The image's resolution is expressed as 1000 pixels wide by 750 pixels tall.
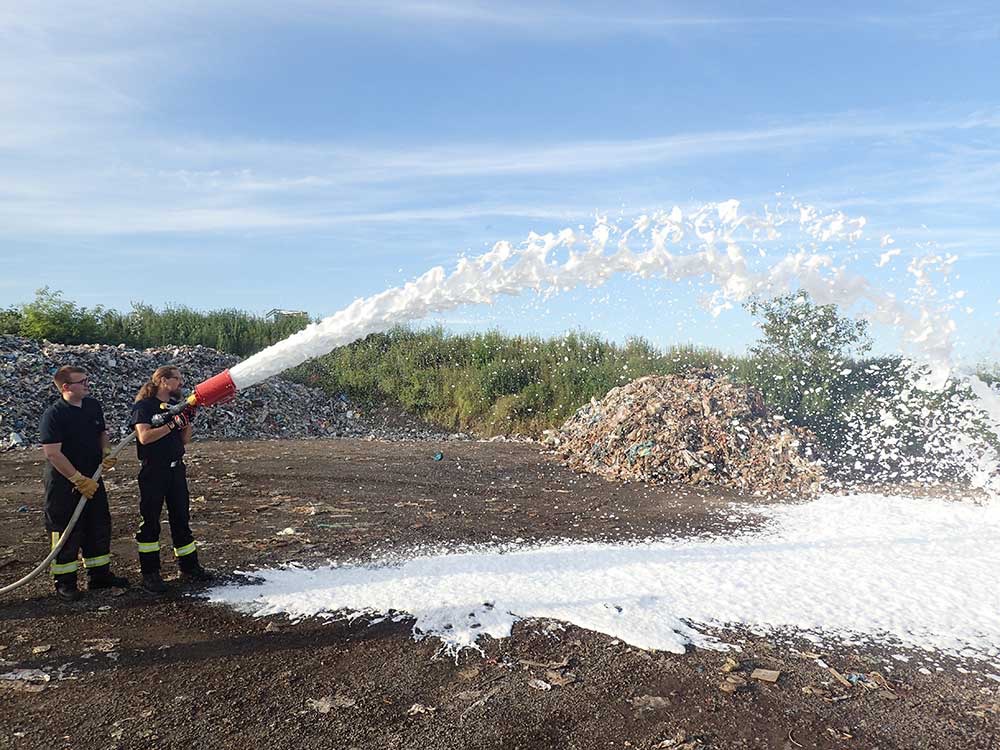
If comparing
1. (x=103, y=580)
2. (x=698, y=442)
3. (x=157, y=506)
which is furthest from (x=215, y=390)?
(x=698, y=442)

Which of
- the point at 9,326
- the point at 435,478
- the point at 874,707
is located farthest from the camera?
the point at 9,326

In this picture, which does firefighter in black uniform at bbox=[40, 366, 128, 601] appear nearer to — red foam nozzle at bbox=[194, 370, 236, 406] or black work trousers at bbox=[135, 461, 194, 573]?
black work trousers at bbox=[135, 461, 194, 573]

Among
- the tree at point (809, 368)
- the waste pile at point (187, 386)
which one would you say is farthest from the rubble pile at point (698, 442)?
the waste pile at point (187, 386)

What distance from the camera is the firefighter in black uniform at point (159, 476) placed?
5586 mm

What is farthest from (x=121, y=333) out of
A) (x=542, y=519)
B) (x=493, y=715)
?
(x=493, y=715)

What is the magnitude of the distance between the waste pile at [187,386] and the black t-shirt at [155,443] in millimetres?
11048

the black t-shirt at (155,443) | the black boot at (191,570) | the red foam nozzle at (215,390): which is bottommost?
the black boot at (191,570)

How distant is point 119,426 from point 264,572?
40.5ft

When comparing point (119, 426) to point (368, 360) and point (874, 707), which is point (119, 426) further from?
point (874, 707)

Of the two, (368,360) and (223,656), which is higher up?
(368,360)

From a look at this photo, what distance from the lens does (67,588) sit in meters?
5.60

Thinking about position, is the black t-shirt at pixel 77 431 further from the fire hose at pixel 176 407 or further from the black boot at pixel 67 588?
the black boot at pixel 67 588

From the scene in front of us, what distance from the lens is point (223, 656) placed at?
466 cm

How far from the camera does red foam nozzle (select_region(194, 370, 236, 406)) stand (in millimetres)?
5664
